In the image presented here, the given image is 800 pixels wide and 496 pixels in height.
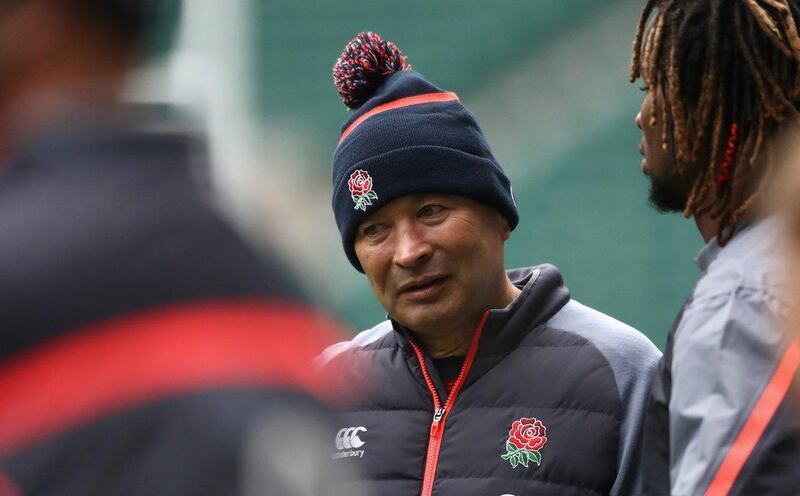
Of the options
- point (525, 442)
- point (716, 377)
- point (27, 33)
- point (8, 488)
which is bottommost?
point (525, 442)

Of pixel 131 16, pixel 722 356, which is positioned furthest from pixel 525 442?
pixel 131 16

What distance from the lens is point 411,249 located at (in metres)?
2.91

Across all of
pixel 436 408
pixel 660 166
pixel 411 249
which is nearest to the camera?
pixel 660 166

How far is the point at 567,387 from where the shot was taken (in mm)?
2746

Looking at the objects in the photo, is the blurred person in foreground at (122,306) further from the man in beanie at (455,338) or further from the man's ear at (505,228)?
the man's ear at (505,228)

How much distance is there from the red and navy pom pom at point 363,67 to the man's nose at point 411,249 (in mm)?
416

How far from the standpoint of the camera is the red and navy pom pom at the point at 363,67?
312 cm

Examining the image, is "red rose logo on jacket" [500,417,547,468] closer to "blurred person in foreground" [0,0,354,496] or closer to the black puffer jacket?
the black puffer jacket

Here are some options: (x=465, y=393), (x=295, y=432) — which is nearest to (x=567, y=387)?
(x=465, y=393)

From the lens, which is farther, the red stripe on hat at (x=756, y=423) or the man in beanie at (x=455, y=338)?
the man in beanie at (x=455, y=338)

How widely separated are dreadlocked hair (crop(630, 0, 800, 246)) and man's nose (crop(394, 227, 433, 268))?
74cm

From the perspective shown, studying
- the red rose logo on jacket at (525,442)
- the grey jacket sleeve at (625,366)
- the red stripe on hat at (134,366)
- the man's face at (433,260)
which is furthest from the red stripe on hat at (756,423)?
the red stripe on hat at (134,366)

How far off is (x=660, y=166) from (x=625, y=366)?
0.54 meters

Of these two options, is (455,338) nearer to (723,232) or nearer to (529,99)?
(723,232)
